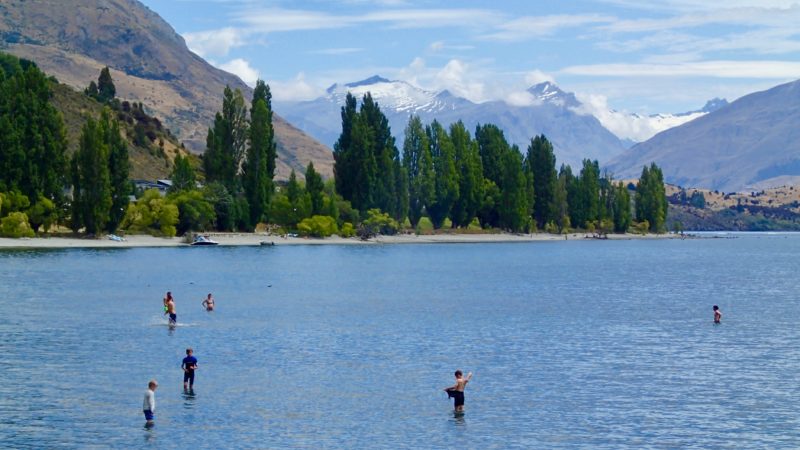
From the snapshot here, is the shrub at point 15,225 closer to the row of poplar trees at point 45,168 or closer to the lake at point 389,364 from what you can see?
the row of poplar trees at point 45,168

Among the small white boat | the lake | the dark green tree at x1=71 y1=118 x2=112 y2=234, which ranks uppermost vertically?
the dark green tree at x1=71 y1=118 x2=112 y2=234

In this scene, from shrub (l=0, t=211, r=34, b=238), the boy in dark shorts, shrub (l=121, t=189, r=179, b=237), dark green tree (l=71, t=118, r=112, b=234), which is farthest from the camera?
shrub (l=121, t=189, r=179, b=237)

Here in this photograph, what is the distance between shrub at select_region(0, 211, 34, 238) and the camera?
6403 inches

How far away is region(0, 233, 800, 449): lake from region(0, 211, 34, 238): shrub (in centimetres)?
3345

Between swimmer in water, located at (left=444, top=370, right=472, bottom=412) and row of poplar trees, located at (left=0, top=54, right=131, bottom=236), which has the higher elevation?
row of poplar trees, located at (left=0, top=54, right=131, bottom=236)

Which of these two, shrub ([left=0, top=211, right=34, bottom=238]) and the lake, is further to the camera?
shrub ([left=0, top=211, right=34, bottom=238])

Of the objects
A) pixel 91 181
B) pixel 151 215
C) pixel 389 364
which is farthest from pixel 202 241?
pixel 389 364

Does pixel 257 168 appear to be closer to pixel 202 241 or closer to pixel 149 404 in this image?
pixel 202 241

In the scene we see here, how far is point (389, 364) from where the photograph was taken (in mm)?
67062

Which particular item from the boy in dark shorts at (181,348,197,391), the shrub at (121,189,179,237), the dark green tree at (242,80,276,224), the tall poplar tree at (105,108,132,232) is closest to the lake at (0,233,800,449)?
the boy in dark shorts at (181,348,197,391)

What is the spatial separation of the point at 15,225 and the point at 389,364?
111827 mm

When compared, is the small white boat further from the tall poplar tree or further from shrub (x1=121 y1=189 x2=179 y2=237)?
the tall poplar tree

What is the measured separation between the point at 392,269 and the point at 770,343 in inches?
3477

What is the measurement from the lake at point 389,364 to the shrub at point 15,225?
33.5m
